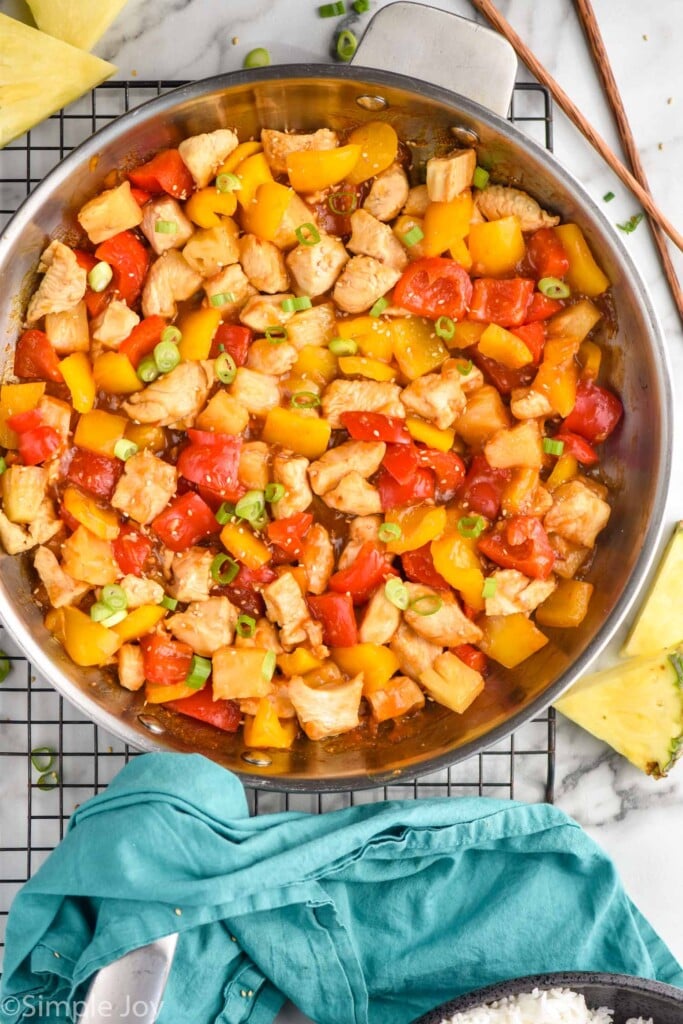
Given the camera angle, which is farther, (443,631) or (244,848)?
(443,631)

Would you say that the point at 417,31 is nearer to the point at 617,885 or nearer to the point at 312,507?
the point at 312,507

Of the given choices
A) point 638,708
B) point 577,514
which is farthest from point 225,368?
Result: point 638,708

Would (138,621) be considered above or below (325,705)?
above

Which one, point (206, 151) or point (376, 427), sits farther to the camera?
point (376, 427)

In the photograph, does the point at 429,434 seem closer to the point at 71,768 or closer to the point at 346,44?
the point at 346,44

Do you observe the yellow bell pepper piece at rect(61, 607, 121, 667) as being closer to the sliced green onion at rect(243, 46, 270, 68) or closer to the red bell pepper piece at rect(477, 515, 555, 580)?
the red bell pepper piece at rect(477, 515, 555, 580)

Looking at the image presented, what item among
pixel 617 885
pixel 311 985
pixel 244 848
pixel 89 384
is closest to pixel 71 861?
pixel 244 848
